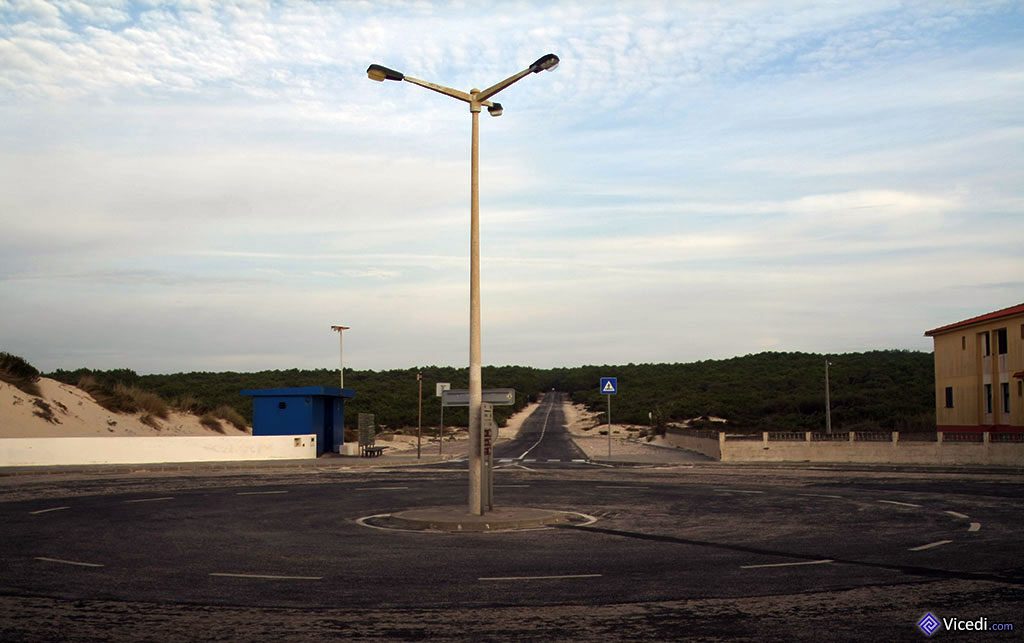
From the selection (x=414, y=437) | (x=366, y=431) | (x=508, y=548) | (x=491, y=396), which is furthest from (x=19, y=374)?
(x=508, y=548)

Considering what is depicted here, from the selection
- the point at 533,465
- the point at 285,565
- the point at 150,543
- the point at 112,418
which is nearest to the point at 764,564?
the point at 285,565

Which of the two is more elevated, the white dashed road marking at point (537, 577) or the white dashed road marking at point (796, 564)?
the white dashed road marking at point (796, 564)

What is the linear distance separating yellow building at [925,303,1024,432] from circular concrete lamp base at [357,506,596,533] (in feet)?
113

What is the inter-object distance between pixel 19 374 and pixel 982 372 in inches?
2016

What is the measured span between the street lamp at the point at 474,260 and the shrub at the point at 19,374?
39980 millimetres

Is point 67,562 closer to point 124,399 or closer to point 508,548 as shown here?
point 508,548

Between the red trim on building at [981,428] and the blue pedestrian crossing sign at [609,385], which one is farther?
the red trim on building at [981,428]

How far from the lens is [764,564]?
12820 millimetres

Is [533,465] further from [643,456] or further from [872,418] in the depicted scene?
[872,418]

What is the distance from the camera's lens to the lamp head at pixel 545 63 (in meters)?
17.4

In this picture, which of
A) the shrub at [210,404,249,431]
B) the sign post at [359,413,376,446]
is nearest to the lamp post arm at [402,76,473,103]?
the sign post at [359,413,376,446]

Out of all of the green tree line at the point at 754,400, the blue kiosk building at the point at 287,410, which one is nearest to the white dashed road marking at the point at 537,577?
the blue kiosk building at the point at 287,410

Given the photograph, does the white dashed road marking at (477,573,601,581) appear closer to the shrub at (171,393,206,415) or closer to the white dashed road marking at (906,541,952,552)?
the white dashed road marking at (906,541,952,552)

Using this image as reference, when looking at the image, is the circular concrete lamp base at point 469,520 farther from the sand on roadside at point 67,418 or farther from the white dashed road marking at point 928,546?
the sand on roadside at point 67,418
